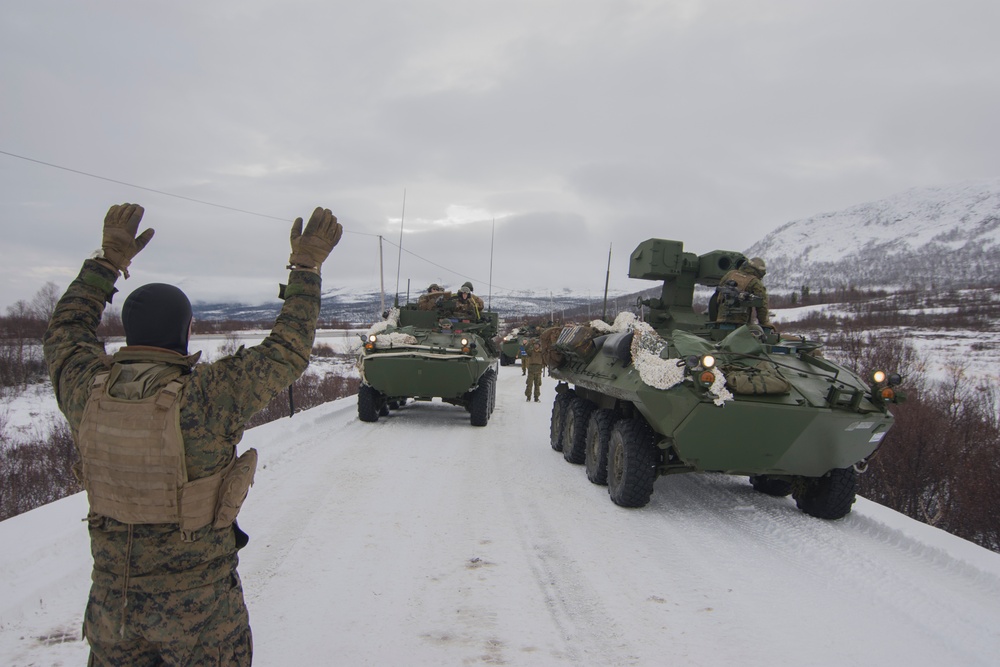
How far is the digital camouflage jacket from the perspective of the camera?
6.29 feet

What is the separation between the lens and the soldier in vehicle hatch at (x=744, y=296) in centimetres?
599

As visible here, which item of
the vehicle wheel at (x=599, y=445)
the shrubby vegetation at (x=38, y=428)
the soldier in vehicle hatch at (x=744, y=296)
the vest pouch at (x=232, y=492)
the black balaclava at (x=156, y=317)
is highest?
the soldier in vehicle hatch at (x=744, y=296)

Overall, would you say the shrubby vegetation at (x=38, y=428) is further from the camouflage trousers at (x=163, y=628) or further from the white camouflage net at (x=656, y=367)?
the white camouflage net at (x=656, y=367)

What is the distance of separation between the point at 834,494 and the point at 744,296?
1855 mm

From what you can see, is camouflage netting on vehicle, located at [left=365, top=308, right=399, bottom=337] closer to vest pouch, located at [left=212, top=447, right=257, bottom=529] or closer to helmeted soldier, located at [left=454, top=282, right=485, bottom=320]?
helmeted soldier, located at [left=454, top=282, right=485, bottom=320]

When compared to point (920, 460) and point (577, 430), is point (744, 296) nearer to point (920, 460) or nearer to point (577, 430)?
point (577, 430)

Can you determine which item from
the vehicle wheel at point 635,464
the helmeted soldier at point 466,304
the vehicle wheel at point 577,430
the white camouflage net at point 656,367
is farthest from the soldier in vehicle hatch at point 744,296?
the helmeted soldier at point 466,304

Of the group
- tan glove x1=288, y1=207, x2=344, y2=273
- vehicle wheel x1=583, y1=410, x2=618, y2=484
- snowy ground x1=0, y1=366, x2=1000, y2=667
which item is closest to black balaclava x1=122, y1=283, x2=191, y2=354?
tan glove x1=288, y1=207, x2=344, y2=273

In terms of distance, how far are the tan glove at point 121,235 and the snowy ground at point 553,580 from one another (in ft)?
6.23

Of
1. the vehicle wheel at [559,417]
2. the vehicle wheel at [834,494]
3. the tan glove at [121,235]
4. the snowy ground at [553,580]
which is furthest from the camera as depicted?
the vehicle wheel at [559,417]

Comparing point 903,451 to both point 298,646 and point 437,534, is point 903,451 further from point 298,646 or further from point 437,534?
point 298,646

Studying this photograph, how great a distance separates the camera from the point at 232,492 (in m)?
2.01

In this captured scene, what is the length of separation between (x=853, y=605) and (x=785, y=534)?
1.23 metres

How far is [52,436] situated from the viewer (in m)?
15.2
